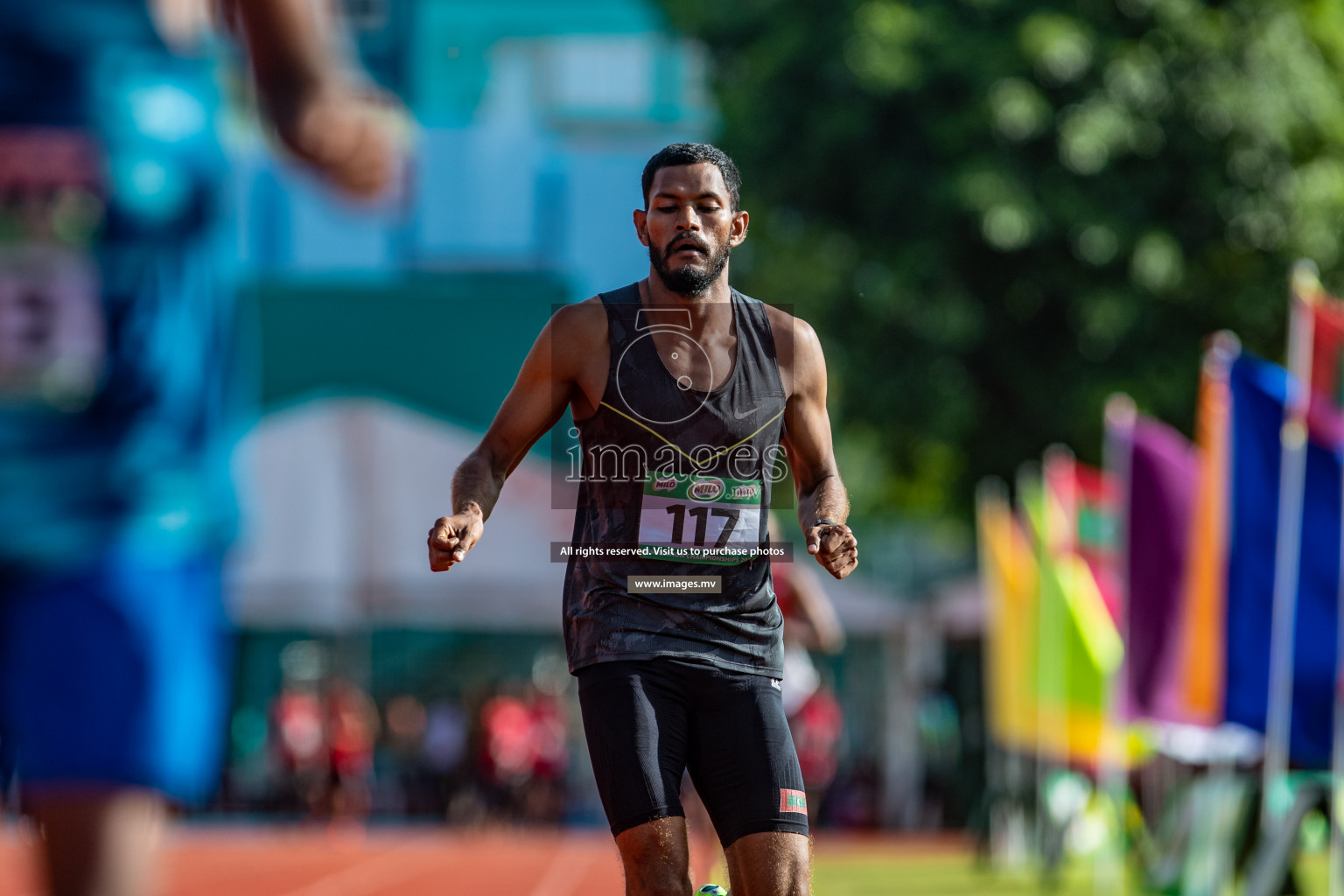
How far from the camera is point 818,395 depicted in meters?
4.92

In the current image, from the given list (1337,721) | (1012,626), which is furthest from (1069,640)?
(1337,721)

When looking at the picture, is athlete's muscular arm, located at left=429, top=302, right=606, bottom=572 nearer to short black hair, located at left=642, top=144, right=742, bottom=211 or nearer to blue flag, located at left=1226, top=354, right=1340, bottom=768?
short black hair, located at left=642, top=144, right=742, bottom=211

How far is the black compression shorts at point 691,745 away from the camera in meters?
4.58

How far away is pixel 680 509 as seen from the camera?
472 cm

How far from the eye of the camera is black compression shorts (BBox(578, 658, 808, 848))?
4582 mm

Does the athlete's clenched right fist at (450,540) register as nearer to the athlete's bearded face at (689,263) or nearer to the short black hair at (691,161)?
the athlete's bearded face at (689,263)

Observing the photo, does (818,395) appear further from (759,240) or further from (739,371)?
(759,240)

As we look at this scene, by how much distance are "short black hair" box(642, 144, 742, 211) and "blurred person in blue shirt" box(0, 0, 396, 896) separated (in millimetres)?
1830

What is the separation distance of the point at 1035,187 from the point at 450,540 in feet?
56.5

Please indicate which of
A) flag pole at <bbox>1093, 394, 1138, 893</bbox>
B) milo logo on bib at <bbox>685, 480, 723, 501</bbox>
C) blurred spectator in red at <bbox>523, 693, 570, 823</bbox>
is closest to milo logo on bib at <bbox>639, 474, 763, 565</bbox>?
milo logo on bib at <bbox>685, 480, 723, 501</bbox>

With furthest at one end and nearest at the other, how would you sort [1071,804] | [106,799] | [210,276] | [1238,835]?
[1071,804] < [1238,835] < [210,276] < [106,799]

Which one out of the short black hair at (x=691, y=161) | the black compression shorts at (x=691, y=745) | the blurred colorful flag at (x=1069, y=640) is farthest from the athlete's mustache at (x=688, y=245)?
the blurred colorful flag at (x=1069, y=640)

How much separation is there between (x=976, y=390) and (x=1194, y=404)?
2.35 m

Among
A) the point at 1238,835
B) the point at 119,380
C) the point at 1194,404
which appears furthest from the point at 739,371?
the point at 1194,404
